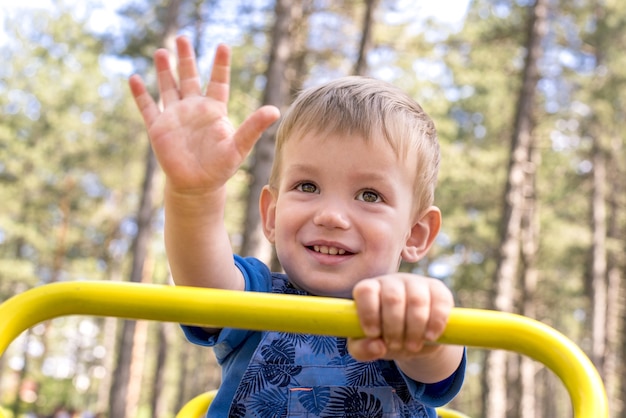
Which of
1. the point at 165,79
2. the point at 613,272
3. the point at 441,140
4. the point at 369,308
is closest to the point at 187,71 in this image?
the point at 165,79

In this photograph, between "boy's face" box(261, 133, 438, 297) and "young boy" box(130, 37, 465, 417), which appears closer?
"young boy" box(130, 37, 465, 417)

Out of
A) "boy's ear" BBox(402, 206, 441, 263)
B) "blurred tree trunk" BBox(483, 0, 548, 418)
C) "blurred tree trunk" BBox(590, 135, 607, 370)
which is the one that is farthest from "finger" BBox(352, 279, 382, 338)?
"blurred tree trunk" BBox(590, 135, 607, 370)

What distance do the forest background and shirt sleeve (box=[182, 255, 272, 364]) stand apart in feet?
20.8

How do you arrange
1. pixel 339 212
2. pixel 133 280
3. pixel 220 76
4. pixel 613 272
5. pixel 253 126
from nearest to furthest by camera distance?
pixel 253 126 < pixel 220 76 < pixel 339 212 < pixel 133 280 < pixel 613 272

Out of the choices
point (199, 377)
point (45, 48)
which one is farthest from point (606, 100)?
point (199, 377)

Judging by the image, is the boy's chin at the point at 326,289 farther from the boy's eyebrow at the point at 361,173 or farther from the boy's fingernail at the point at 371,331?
the boy's fingernail at the point at 371,331

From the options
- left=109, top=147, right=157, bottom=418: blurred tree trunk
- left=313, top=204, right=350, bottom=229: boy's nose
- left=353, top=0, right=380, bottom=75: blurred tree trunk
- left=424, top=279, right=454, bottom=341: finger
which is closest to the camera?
left=424, top=279, right=454, bottom=341: finger

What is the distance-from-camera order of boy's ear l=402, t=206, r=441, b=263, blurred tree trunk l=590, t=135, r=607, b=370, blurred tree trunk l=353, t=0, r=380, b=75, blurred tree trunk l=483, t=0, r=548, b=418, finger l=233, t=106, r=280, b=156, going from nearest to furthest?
A: finger l=233, t=106, r=280, b=156 → boy's ear l=402, t=206, r=441, b=263 → blurred tree trunk l=353, t=0, r=380, b=75 → blurred tree trunk l=483, t=0, r=548, b=418 → blurred tree trunk l=590, t=135, r=607, b=370

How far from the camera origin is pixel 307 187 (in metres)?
1.95

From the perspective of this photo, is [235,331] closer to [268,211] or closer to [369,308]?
[268,211]

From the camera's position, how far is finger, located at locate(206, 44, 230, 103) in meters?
1.74

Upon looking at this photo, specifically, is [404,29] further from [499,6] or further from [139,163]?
[139,163]

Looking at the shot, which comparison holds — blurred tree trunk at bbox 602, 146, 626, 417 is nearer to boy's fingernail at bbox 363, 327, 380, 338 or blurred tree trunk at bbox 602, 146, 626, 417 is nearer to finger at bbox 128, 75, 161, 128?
finger at bbox 128, 75, 161, 128

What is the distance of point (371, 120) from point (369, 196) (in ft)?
0.64
